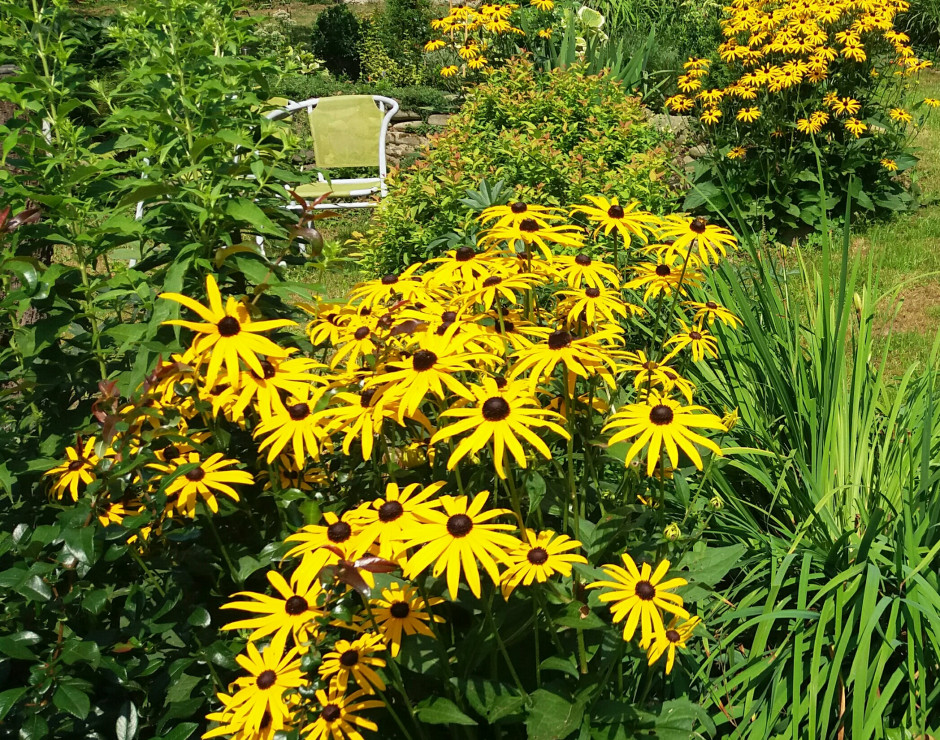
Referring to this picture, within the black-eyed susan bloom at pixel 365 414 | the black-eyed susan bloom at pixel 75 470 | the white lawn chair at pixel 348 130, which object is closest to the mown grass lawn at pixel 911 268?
the black-eyed susan bloom at pixel 365 414

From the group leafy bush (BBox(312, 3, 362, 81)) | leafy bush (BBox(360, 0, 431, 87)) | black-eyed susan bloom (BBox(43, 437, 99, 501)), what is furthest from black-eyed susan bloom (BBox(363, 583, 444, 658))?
leafy bush (BBox(312, 3, 362, 81))

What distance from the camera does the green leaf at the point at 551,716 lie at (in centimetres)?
151

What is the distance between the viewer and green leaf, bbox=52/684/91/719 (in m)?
1.50

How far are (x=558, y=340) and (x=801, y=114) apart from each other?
519 cm

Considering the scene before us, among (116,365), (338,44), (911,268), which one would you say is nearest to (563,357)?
(116,365)

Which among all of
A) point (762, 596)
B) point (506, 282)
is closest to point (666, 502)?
point (762, 596)

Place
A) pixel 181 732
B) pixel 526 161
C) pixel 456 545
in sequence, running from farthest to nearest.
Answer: pixel 526 161
pixel 181 732
pixel 456 545

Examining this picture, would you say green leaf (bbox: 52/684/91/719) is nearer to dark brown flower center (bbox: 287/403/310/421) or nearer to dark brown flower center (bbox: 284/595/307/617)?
dark brown flower center (bbox: 284/595/307/617)

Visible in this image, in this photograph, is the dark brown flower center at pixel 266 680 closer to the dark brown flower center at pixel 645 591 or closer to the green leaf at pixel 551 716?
the green leaf at pixel 551 716

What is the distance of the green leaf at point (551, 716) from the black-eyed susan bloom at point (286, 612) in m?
0.43

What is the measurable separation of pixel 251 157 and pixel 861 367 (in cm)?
191

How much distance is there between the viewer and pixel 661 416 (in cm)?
151

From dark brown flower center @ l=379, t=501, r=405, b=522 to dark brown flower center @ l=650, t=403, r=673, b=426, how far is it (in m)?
0.48

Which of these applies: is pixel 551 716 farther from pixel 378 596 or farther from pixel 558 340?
pixel 558 340
